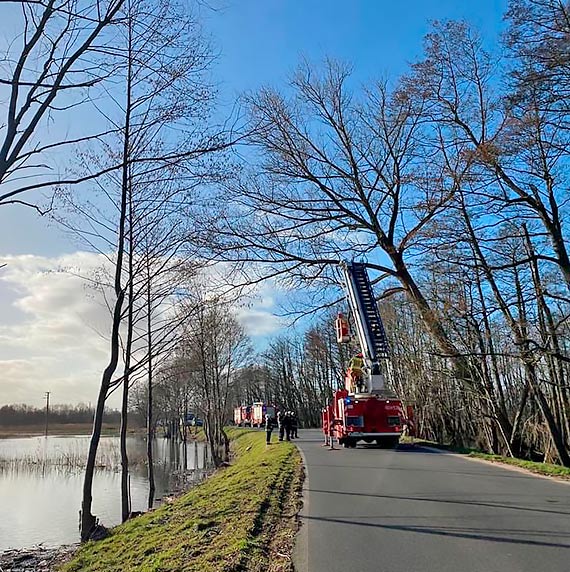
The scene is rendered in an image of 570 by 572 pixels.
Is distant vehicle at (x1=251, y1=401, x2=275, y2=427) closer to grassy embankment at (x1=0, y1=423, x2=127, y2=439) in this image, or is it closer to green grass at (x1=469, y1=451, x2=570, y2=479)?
grassy embankment at (x1=0, y1=423, x2=127, y2=439)

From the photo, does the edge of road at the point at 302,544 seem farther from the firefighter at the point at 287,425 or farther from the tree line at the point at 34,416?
the tree line at the point at 34,416

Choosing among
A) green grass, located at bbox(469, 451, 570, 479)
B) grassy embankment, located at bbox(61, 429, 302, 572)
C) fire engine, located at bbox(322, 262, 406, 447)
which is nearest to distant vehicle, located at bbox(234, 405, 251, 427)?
fire engine, located at bbox(322, 262, 406, 447)

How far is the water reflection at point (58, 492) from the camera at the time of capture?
15.6 meters

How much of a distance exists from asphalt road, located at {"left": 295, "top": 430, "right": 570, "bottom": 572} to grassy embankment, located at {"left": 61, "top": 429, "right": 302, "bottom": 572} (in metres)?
0.37

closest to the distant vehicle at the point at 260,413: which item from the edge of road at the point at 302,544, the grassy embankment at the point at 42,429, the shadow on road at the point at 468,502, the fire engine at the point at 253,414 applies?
the fire engine at the point at 253,414

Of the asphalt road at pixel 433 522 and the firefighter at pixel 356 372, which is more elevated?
the firefighter at pixel 356 372

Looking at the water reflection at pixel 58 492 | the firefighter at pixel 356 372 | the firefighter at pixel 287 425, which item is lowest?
the water reflection at pixel 58 492

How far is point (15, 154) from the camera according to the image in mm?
6082

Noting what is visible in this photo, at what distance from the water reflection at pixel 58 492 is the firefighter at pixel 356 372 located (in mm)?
7949

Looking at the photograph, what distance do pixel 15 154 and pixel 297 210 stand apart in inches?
643

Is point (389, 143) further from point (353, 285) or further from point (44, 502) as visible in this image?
point (44, 502)

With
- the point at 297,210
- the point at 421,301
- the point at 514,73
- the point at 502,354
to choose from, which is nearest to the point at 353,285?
the point at 421,301

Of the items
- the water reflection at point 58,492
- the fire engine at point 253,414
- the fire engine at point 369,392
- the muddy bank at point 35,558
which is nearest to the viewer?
the muddy bank at point 35,558

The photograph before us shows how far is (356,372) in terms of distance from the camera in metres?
20.4
